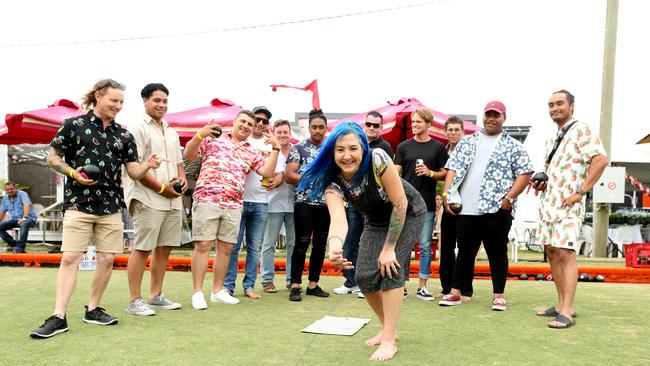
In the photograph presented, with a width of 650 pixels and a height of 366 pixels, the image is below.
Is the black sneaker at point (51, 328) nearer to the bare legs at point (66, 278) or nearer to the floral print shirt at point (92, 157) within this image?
the bare legs at point (66, 278)

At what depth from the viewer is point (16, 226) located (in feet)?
33.6

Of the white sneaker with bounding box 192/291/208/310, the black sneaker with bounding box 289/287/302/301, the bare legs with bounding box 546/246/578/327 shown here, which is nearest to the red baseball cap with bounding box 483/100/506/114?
the bare legs with bounding box 546/246/578/327

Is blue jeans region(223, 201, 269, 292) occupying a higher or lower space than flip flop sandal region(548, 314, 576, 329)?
higher

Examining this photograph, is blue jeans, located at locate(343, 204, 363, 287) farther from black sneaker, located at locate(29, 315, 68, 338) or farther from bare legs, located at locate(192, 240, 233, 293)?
black sneaker, located at locate(29, 315, 68, 338)

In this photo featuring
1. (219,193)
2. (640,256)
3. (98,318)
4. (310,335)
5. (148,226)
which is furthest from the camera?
(640,256)

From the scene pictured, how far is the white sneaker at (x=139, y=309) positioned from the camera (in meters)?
4.25

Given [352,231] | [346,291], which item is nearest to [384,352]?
[352,231]

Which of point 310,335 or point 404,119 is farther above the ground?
point 404,119

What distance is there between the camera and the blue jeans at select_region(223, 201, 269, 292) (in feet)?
17.4

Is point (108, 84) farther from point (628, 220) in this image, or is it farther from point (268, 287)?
point (628, 220)

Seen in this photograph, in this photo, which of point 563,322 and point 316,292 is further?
point 316,292

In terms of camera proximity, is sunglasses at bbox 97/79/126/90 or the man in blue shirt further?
the man in blue shirt

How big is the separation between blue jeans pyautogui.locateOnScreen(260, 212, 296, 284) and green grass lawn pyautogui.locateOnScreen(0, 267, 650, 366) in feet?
1.33

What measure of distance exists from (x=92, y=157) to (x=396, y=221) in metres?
2.14
